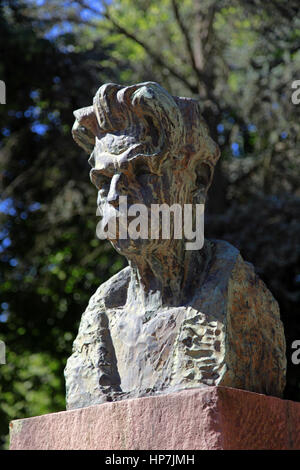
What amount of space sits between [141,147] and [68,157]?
6937 mm

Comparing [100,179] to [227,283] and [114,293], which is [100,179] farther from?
[227,283]

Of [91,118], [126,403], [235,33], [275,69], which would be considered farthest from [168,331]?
[235,33]

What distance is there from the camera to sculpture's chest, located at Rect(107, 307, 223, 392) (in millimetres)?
3207

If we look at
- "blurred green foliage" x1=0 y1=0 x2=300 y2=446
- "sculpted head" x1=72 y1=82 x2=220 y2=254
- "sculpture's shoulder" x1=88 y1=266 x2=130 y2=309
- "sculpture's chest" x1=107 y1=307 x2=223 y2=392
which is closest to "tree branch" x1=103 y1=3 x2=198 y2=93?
"blurred green foliage" x1=0 y1=0 x2=300 y2=446

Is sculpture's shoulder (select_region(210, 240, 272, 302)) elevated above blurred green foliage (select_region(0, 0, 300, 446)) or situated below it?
below

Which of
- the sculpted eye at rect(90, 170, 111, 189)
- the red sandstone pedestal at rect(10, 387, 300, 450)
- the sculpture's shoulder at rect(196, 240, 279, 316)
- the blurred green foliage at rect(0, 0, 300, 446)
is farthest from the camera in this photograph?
the blurred green foliage at rect(0, 0, 300, 446)

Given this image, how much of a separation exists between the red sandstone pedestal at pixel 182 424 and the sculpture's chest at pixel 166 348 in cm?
17

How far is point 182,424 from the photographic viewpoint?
9.84ft

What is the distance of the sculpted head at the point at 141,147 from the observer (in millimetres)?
3385

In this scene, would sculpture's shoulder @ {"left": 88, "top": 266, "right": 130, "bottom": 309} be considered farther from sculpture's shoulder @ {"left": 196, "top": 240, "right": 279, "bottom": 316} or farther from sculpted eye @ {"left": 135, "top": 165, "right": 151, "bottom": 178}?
sculpted eye @ {"left": 135, "top": 165, "right": 151, "bottom": 178}

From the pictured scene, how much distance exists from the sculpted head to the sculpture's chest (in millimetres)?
386

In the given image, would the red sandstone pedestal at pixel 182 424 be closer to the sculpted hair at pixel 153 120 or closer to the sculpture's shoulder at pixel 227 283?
the sculpture's shoulder at pixel 227 283

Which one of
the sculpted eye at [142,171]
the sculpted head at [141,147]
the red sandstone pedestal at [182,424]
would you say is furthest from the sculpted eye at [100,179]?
the red sandstone pedestal at [182,424]
